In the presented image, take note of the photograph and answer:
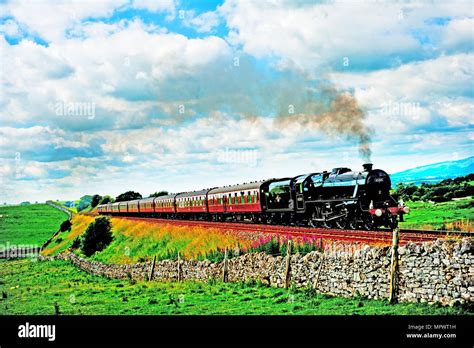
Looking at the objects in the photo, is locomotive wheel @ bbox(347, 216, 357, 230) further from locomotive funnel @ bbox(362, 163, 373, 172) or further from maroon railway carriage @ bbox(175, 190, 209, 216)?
maroon railway carriage @ bbox(175, 190, 209, 216)

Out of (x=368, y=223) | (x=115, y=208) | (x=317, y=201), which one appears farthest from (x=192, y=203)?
(x=115, y=208)

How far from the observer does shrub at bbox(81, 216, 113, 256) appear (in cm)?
5728

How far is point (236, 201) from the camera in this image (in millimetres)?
47438

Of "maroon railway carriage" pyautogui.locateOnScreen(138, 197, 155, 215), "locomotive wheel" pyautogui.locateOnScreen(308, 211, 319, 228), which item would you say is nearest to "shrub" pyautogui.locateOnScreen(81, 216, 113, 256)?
"maroon railway carriage" pyautogui.locateOnScreen(138, 197, 155, 215)

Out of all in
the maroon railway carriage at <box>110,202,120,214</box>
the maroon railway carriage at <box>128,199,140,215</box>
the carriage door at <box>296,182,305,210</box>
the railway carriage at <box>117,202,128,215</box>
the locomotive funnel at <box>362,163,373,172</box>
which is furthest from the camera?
the maroon railway carriage at <box>110,202,120,214</box>

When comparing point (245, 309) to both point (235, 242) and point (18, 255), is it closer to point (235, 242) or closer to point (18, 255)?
point (235, 242)

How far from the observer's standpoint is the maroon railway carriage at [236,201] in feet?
142

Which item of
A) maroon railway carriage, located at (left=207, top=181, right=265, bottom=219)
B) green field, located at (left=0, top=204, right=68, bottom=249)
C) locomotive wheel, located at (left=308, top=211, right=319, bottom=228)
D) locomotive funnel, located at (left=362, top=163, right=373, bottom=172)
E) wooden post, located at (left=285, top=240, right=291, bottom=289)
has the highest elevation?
locomotive funnel, located at (left=362, top=163, right=373, bottom=172)

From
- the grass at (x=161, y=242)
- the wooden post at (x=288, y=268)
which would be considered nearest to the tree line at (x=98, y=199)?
the grass at (x=161, y=242)
